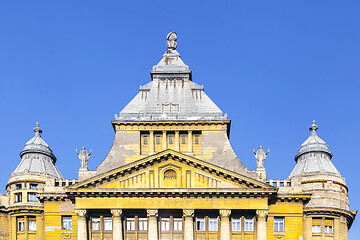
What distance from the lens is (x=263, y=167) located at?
101250 mm

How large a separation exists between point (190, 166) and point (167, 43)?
21.2 metres

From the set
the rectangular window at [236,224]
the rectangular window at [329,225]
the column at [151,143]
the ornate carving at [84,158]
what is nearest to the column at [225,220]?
the rectangular window at [236,224]

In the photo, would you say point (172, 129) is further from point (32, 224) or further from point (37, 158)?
point (32, 224)

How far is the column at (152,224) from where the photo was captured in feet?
319

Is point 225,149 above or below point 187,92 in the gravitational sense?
below

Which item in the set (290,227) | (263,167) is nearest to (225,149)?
(263,167)

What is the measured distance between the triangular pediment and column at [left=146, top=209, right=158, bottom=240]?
2.61m

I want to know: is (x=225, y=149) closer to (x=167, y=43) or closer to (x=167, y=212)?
(x=167, y=212)

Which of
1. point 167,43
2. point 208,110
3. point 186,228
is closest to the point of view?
point 186,228

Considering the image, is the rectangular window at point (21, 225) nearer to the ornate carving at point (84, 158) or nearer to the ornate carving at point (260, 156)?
the ornate carving at point (84, 158)

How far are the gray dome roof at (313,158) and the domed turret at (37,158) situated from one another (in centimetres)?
2701

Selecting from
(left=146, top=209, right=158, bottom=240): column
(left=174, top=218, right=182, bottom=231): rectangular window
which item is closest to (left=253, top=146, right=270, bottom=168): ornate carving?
(left=174, top=218, right=182, bottom=231): rectangular window

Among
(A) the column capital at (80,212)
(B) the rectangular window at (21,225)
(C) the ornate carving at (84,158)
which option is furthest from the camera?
(B) the rectangular window at (21,225)

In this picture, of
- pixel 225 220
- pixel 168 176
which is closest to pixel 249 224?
pixel 225 220
